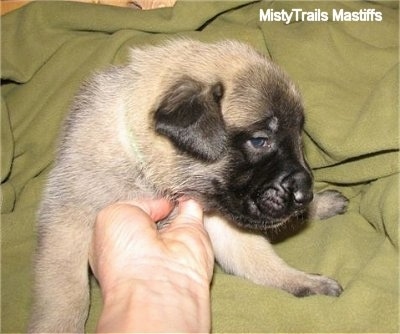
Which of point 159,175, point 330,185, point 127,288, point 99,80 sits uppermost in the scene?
point 99,80

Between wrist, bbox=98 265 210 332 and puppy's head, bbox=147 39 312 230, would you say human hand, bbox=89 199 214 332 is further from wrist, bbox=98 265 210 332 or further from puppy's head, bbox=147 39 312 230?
puppy's head, bbox=147 39 312 230

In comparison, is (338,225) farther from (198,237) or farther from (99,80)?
(99,80)

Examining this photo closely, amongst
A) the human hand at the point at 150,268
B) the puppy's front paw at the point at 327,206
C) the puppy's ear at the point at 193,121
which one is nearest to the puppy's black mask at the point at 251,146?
the puppy's ear at the point at 193,121

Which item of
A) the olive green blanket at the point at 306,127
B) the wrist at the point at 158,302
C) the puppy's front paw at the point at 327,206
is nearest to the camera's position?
the wrist at the point at 158,302

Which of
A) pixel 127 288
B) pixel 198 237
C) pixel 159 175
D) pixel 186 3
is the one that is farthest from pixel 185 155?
pixel 186 3

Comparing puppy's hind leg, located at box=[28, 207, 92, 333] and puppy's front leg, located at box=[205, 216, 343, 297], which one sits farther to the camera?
puppy's front leg, located at box=[205, 216, 343, 297]

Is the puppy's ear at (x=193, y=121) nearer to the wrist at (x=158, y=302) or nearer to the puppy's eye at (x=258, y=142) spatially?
the puppy's eye at (x=258, y=142)

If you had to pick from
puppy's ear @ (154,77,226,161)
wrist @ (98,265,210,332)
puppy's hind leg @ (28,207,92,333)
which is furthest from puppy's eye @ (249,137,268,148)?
puppy's hind leg @ (28,207,92,333)
